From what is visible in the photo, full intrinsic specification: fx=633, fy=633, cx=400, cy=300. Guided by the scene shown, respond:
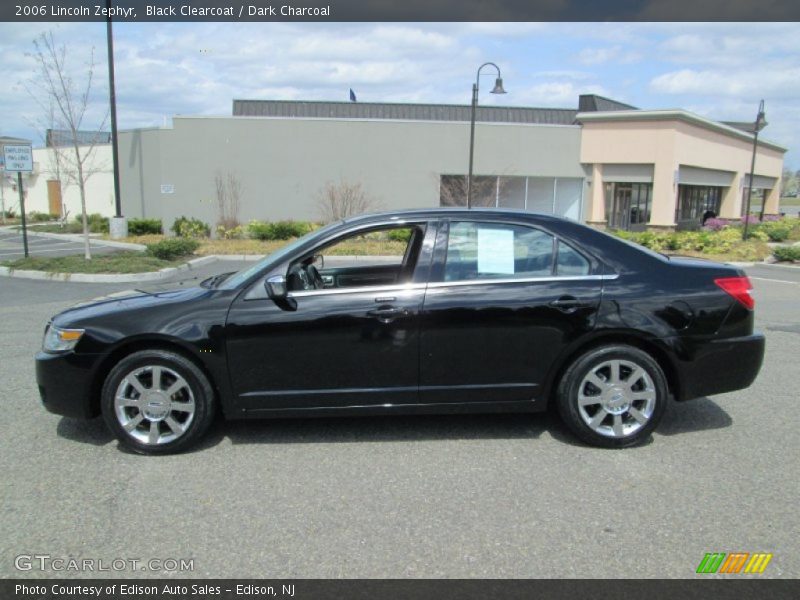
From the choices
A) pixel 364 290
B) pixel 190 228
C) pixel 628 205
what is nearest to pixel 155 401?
pixel 364 290

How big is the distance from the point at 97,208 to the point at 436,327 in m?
33.4

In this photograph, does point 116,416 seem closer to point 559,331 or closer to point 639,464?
point 559,331

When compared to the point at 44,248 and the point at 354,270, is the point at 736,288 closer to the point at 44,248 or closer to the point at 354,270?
the point at 354,270

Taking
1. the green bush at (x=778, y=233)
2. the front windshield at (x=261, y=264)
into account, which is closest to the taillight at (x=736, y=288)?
the front windshield at (x=261, y=264)

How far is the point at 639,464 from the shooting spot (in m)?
4.09

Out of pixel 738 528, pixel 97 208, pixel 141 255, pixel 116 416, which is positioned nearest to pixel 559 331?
pixel 738 528

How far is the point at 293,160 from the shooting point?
2697 centimetres

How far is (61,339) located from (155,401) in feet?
2.49

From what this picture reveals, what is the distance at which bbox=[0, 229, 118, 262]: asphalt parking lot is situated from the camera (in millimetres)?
18469

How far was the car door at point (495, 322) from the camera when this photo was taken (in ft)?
13.9

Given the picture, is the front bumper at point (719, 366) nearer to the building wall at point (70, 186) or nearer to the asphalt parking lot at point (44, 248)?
the asphalt parking lot at point (44, 248)

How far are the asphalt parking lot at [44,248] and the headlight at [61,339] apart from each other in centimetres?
1467

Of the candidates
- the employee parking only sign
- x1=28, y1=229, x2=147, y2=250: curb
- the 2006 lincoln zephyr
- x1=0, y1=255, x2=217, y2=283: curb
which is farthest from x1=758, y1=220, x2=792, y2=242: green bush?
the employee parking only sign
